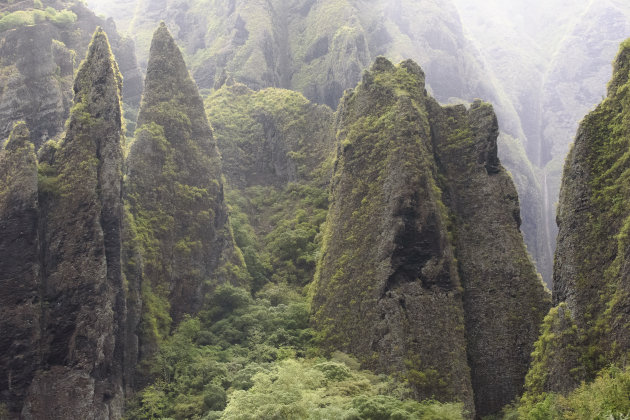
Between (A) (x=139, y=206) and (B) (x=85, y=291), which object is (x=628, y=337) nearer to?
(B) (x=85, y=291)

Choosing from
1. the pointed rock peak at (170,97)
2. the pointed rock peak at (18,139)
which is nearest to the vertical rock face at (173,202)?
the pointed rock peak at (170,97)

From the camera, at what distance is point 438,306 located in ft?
138

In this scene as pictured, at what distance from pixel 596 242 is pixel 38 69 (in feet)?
170

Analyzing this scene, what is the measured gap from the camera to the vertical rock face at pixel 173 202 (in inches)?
1839

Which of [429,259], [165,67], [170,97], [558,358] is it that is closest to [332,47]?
[165,67]

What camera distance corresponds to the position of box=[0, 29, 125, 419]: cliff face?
3588 centimetres

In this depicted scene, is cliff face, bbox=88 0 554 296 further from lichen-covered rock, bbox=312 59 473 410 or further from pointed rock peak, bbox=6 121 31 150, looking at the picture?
pointed rock peak, bbox=6 121 31 150

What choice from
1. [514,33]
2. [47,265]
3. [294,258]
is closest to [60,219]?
[47,265]

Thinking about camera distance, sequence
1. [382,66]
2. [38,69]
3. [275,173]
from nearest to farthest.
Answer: [382,66] < [38,69] < [275,173]

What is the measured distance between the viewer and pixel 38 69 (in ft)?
202

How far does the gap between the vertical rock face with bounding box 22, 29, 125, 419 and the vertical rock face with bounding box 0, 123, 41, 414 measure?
2.38 ft

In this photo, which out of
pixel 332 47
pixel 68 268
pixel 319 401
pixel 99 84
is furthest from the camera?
pixel 332 47

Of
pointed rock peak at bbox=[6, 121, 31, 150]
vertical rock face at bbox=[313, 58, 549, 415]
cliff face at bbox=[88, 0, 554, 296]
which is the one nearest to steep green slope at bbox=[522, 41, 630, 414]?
vertical rock face at bbox=[313, 58, 549, 415]

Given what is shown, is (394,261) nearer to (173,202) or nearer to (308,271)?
(308,271)
